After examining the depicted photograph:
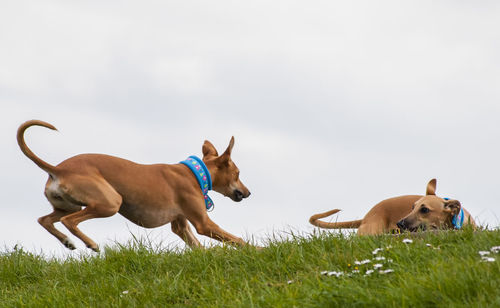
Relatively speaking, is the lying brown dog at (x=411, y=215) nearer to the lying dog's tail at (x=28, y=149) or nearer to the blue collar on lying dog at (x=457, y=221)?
the blue collar on lying dog at (x=457, y=221)

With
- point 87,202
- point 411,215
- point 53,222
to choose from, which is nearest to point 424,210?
point 411,215

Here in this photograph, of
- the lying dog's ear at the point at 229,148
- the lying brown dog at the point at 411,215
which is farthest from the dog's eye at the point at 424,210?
the lying dog's ear at the point at 229,148

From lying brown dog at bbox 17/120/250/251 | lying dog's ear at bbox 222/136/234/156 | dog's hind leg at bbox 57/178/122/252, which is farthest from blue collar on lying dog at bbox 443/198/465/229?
dog's hind leg at bbox 57/178/122/252

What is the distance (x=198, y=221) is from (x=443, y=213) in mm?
3258

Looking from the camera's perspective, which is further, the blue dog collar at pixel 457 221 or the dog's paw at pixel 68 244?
the blue dog collar at pixel 457 221

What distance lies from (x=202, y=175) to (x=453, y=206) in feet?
11.2

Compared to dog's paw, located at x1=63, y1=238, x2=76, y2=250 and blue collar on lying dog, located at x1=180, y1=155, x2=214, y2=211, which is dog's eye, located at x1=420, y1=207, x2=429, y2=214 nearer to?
blue collar on lying dog, located at x1=180, y1=155, x2=214, y2=211

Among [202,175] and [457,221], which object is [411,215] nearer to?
[457,221]

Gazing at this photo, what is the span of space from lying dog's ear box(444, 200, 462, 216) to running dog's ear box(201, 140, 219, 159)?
3.54 m

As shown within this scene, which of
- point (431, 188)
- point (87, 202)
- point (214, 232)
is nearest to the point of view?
point (87, 202)

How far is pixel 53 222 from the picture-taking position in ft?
25.3

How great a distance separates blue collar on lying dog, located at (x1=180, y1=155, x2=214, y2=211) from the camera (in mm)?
8555

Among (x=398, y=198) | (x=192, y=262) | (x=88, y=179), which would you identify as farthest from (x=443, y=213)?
(x=88, y=179)

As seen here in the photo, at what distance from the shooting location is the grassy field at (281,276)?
405cm
